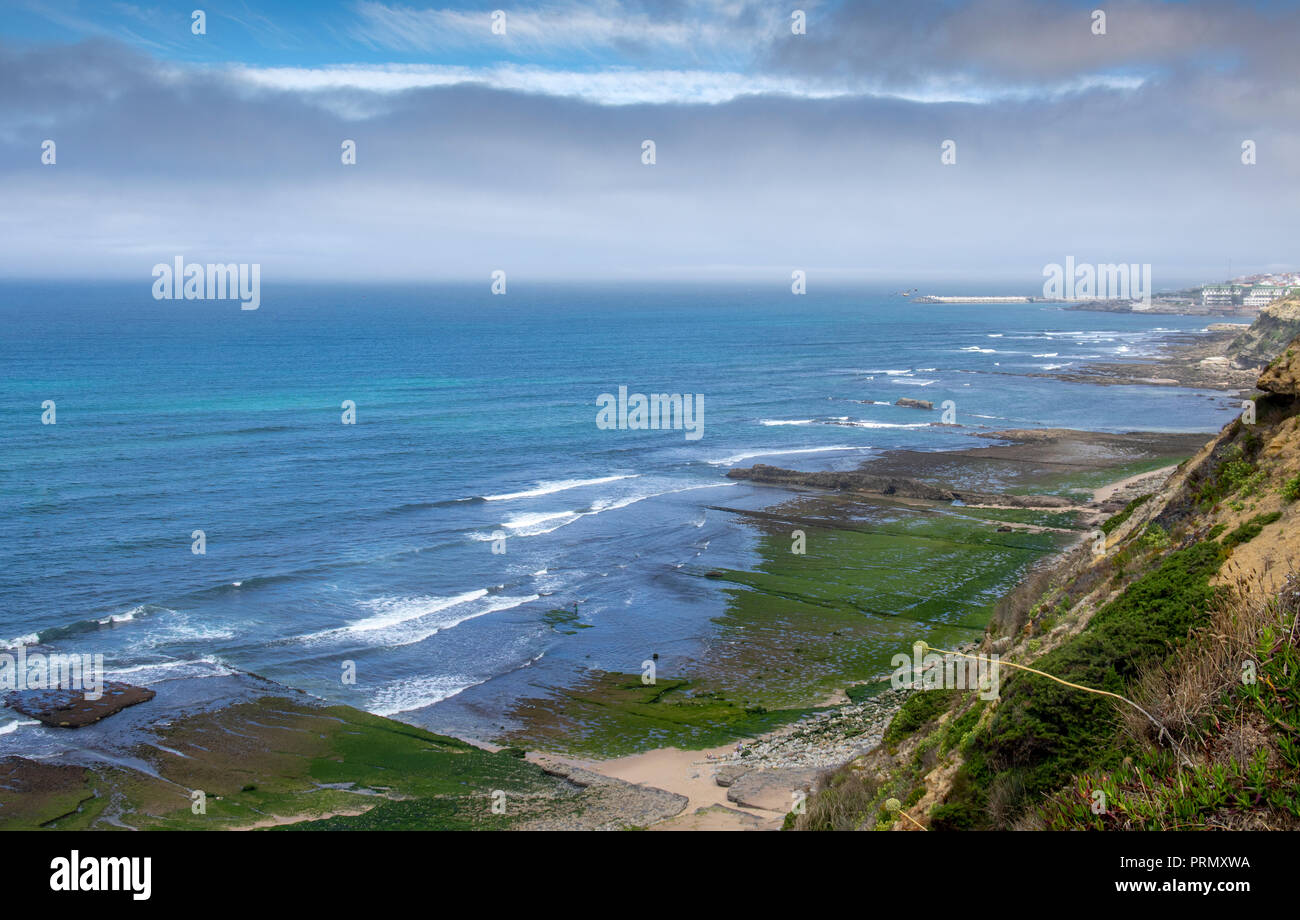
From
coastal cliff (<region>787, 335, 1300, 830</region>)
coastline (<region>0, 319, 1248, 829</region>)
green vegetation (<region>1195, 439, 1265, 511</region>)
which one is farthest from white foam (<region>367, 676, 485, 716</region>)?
green vegetation (<region>1195, 439, 1265, 511</region>)

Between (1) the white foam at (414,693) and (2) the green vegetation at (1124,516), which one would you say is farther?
(1) the white foam at (414,693)

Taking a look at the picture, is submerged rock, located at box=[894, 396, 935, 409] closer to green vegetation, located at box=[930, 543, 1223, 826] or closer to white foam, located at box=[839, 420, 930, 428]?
white foam, located at box=[839, 420, 930, 428]

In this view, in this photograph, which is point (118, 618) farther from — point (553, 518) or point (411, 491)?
point (553, 518)

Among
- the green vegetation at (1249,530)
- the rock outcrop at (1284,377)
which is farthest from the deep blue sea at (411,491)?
the green vegetation at (1249,530)

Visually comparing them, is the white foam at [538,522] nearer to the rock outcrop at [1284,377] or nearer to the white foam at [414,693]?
the white foam at [414,693]

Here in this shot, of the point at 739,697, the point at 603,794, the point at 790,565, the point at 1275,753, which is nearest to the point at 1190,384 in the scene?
the point at 790,565

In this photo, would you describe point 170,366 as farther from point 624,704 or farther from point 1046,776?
point 1046,776
